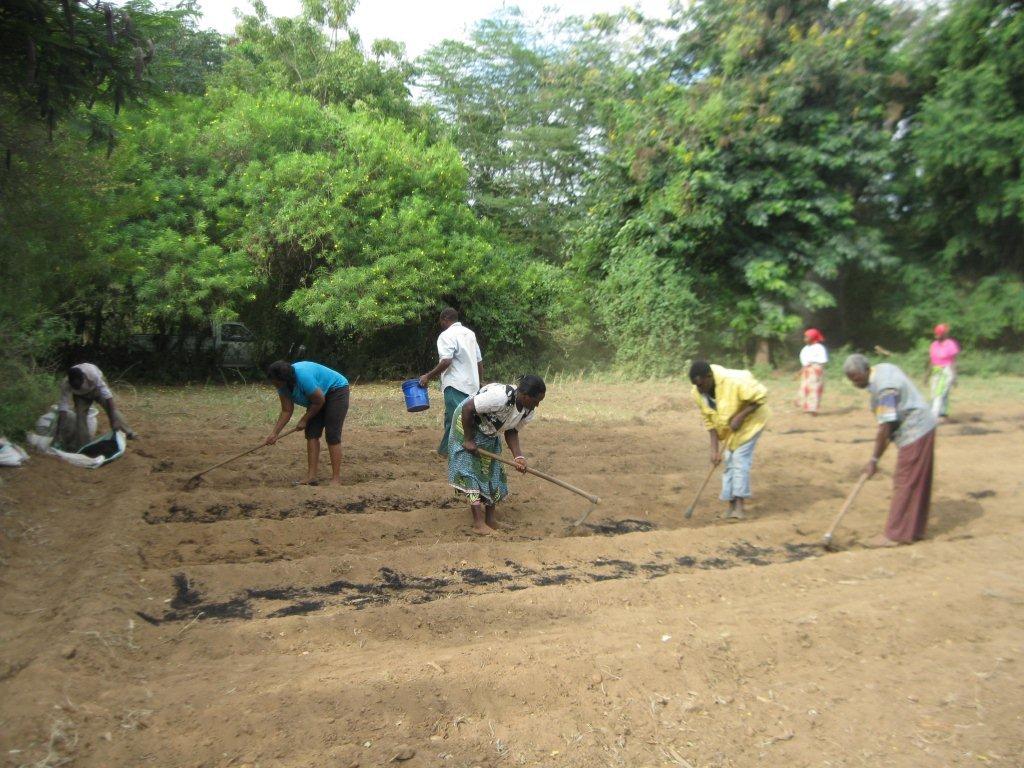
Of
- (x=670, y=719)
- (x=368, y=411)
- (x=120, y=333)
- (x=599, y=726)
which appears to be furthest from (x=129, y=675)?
(x=120, y=333)

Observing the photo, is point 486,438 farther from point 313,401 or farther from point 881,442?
point 881,442

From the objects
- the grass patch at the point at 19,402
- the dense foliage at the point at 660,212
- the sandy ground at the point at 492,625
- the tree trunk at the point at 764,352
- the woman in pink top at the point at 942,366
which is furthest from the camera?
the tree trunk at the point at 764,352

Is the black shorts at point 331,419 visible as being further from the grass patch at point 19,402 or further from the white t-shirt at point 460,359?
the grass patch at point 19,402

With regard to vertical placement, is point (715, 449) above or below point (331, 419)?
below

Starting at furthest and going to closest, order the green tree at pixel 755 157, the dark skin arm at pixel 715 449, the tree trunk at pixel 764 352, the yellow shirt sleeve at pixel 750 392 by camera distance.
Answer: the tree trunk at pixel 764 352 < the green tree at pixel 755 157 < the dark skin arm at pixel 715 449 < the yellow shirt sleeve at pixel 750 392

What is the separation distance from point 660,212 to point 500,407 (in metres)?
11.6

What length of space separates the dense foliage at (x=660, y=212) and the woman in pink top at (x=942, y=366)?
4.99 m

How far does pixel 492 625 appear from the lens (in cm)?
461

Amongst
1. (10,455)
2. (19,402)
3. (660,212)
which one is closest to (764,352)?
(660,212)

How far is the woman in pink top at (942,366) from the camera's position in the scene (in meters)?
11.2

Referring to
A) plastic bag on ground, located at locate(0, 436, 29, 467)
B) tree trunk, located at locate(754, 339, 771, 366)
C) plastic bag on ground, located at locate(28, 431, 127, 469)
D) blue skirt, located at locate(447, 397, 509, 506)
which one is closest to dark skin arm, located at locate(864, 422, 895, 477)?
blue skirt, located at locate(447, 397, 509, 506)

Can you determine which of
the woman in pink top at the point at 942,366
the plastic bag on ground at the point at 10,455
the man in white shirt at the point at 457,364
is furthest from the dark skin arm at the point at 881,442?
the plastic bag on ground at the point at 10,455

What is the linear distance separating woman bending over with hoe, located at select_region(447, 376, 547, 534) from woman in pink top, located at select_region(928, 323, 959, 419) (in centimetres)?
735

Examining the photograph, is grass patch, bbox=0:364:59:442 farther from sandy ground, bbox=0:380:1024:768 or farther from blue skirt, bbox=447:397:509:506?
blue skirt, bbox=447:397:509:506
